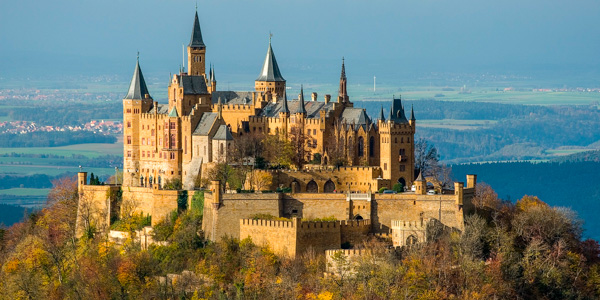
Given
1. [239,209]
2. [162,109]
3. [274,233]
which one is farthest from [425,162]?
[162,109]

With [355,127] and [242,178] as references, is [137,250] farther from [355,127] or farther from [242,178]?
[355,127]

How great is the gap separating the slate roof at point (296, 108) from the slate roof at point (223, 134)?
15.0 feet

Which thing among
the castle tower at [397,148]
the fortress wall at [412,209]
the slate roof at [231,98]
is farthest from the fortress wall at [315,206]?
the slate roof at [231,98]

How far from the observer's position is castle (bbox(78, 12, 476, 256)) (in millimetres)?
67438

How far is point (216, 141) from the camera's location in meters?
78.0

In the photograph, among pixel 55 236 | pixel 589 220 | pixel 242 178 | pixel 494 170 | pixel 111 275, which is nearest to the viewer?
pixel 111 275

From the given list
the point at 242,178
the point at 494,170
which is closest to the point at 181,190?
the point at 242,178

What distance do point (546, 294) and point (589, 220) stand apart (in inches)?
2357

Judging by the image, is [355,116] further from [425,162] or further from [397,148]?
[397,148]

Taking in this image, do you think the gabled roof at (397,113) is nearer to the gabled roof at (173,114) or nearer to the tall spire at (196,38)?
the gabled roof at (173,114)

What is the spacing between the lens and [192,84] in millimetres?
82750

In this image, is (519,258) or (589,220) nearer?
(519,258)

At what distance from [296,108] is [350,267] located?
787 inches

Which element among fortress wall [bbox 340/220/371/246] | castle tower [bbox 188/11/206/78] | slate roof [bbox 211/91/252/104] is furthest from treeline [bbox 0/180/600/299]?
castle tower [bbox 188/11/206/78]
